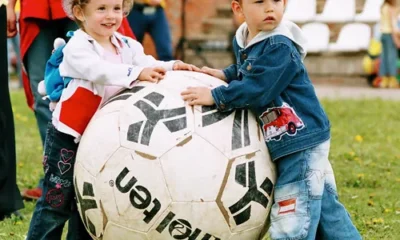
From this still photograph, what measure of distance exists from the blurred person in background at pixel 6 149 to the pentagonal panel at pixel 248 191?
8.38 ft

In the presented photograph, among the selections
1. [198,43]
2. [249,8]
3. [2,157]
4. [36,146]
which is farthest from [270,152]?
[198,43]

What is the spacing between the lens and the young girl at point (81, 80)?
207 inches

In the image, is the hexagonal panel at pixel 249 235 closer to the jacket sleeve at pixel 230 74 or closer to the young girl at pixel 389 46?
the jacket sleeve at pixel 230 74

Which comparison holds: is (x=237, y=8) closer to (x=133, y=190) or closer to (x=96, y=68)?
(x=96, y=68)

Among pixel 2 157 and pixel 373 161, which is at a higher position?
pixel 2 157

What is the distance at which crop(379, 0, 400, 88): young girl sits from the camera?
57.9 feet

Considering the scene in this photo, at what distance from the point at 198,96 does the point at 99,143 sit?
1.78 ft

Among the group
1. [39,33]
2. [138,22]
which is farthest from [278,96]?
[138,22]

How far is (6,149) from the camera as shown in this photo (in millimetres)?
7109

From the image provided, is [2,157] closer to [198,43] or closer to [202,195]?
[202,195]

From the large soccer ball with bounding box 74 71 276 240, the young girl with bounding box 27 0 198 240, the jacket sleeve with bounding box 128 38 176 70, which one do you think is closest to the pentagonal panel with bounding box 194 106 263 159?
the large soccer ball with bounding box 74 71 276 240

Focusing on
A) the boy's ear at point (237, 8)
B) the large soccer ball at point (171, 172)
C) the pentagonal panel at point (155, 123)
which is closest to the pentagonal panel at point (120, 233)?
the large soccer ball at point (171, 172)

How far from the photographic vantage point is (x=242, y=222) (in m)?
5.04

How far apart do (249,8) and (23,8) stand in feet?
7.93
